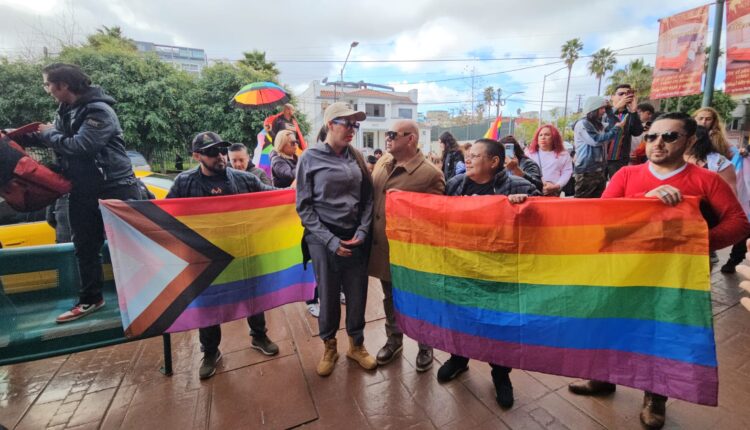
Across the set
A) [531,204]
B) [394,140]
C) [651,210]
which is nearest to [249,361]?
[394,140]

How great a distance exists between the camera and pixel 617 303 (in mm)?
1818

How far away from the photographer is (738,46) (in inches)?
235

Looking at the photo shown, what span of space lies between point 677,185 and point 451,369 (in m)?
1.85

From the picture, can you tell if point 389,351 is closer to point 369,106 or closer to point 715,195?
point 715,195

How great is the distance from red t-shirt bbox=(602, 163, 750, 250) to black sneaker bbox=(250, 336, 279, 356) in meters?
2.88

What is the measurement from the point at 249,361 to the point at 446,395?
63.3 inches

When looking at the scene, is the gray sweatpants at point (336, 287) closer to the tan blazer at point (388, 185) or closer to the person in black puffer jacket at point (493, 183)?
the tan blazer at point (388, 185)

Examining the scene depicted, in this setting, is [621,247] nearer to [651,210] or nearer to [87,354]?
[651,210]

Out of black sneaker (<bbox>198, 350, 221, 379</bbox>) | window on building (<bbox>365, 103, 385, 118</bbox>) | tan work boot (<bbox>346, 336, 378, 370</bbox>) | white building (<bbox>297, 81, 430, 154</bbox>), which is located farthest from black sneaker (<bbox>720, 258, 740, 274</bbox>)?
window on building (<bbox>365, 103, 385, 118</bbox>)

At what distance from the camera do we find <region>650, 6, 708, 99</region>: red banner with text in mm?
6500

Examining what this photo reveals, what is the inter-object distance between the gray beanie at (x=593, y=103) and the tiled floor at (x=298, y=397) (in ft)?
8.96

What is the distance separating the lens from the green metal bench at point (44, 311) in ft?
7.04

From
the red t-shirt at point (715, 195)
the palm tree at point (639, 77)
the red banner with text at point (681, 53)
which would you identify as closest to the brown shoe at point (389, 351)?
the red t-shirt at point (715, 195)

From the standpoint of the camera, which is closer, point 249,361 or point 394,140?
point 394,140
